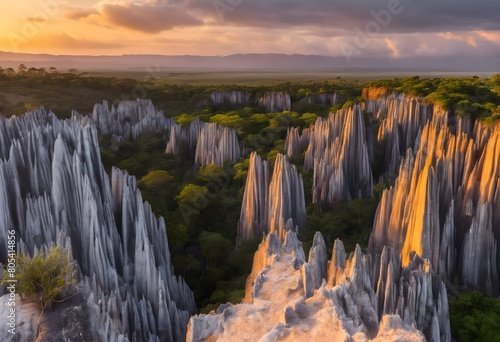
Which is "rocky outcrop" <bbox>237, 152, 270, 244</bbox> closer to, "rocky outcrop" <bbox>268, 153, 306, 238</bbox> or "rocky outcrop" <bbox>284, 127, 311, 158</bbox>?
"rocky outcrop" <bbox>268, 153, 306, 238</bbox>

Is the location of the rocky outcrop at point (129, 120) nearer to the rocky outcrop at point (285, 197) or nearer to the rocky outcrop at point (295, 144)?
the rocky outcrop at point (295, 144)

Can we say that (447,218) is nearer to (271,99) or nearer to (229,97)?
(271,99)

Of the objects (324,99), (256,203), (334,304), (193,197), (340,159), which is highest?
(324,99)

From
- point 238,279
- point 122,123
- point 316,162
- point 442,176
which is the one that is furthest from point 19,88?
point 442,176

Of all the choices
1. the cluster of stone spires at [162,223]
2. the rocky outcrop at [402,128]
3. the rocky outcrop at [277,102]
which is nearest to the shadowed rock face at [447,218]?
the cluster of stone spires at [162,223]

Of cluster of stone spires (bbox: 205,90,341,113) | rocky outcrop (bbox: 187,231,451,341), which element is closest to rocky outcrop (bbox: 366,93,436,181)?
rocky outcrop (bbox: 187,231,451,341)

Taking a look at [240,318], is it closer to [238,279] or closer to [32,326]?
[32,326]

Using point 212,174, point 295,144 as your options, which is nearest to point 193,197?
point 212,174

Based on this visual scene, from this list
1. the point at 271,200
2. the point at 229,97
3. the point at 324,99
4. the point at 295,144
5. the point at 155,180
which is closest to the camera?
the point at 271,200
